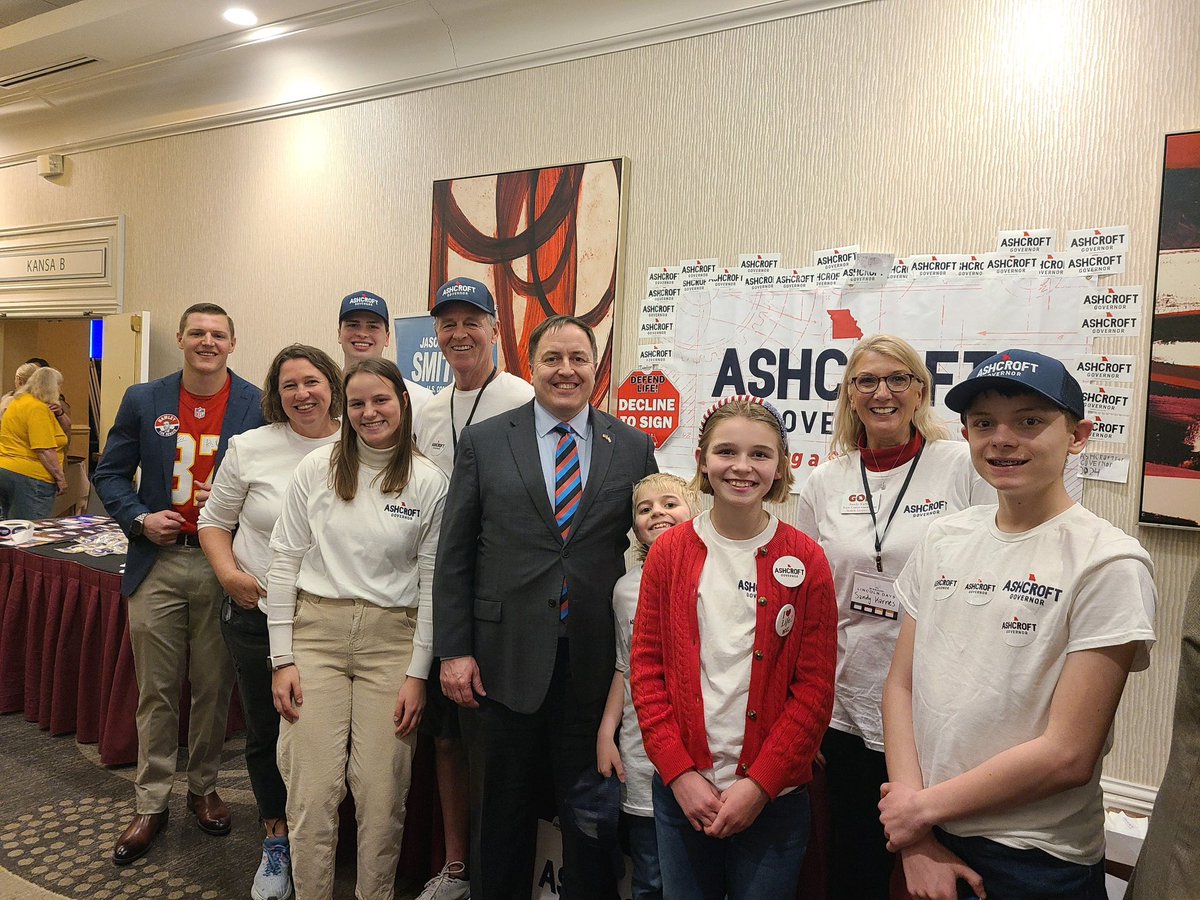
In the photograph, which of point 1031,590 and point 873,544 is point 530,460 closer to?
point 873,544

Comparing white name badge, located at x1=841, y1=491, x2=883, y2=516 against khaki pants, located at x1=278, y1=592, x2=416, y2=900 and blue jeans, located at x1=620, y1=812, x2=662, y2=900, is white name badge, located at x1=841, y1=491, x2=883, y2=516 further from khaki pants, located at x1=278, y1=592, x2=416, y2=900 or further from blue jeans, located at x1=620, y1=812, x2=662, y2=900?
khaki pants, located at x1=278, y1=592, x2=416, y2=900

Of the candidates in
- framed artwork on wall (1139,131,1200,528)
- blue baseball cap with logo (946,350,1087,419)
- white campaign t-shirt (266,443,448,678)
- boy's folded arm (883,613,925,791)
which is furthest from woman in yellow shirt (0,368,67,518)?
framed artwork on wall (1139,131,1200,528)

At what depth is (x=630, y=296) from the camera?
12.0 feet

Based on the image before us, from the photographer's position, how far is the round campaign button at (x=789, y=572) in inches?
61.8

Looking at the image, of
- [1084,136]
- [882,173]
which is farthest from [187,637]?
[1084,136]

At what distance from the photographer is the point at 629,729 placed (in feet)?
6.14

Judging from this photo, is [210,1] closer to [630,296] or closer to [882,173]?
[630,296]

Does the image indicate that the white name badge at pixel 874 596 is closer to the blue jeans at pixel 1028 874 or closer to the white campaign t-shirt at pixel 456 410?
the blue jeans at pixel 1028 874

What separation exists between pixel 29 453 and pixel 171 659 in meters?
4.02

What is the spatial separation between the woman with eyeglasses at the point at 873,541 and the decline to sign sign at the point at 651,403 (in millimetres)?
1616

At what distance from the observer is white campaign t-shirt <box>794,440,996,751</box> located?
71.7 inches

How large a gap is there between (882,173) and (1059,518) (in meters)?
2.19

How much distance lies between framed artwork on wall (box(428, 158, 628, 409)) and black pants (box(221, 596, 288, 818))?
183cm

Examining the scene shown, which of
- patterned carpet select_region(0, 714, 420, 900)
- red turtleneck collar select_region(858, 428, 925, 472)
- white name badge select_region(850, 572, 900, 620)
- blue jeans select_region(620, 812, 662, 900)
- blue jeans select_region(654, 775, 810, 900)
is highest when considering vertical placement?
red turtleneck collar select_region(858, 428, 925, 472)
